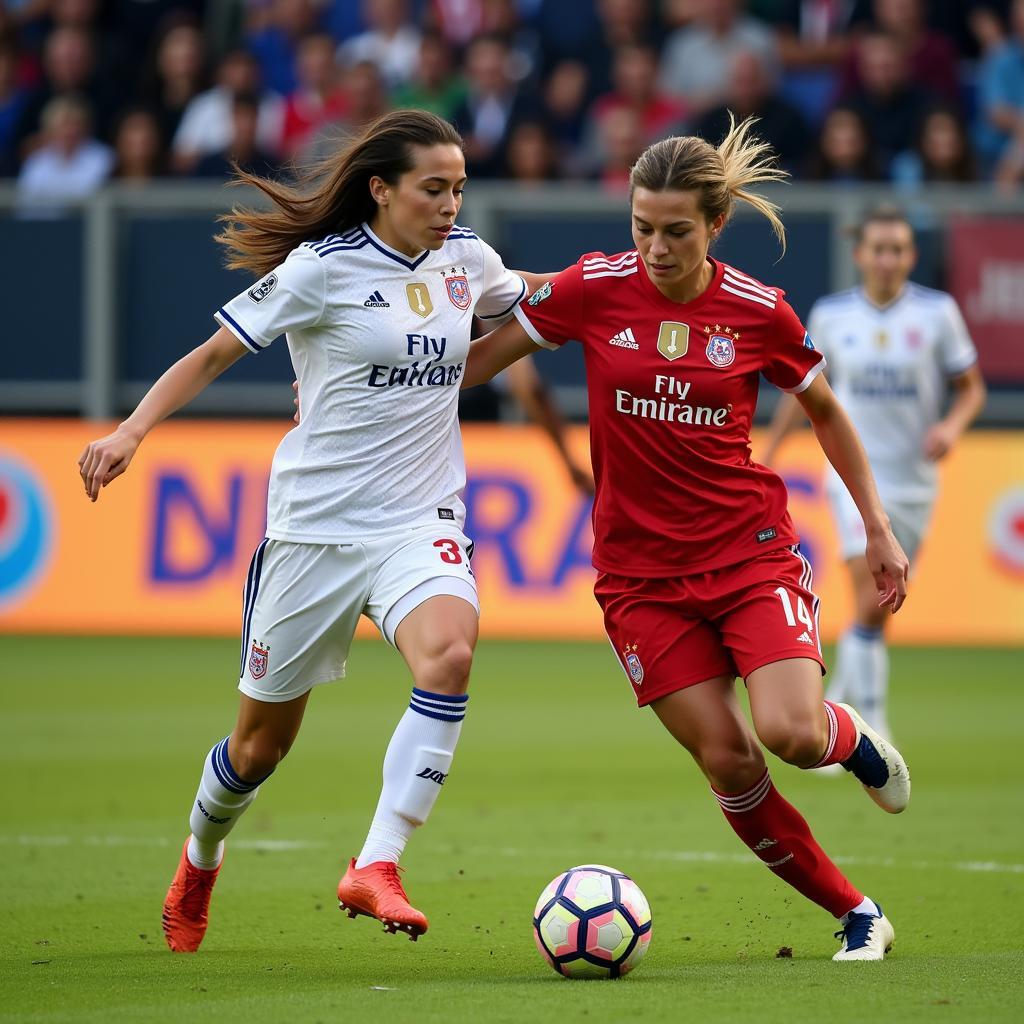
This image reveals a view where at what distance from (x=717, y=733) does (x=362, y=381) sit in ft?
4.74

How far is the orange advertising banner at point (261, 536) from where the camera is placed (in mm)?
13859

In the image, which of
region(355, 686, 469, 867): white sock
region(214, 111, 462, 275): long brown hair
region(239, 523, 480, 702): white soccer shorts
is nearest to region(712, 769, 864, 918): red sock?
region(355, 686, 469, 867): white sock

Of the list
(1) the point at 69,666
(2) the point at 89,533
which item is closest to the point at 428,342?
(1) the point at 69,666

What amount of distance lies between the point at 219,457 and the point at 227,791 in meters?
9.07

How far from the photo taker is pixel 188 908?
5902mm

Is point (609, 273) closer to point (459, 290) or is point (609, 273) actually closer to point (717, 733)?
point (459, 290)

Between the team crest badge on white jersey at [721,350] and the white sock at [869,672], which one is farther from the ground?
the team crest badge on white jersey at [721,350]

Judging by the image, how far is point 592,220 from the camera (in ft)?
50.2

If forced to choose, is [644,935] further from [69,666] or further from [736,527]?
[69,666]

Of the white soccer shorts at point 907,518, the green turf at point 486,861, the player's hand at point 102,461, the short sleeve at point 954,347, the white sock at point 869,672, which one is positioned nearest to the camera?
the green turf at point 486,861

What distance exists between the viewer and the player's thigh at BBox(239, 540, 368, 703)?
5.64 meters

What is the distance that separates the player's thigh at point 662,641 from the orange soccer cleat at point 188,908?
58.8 inches

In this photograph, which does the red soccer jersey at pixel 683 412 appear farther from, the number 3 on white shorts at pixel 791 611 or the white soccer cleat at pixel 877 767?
the white soccer cleat at pixel 877 767

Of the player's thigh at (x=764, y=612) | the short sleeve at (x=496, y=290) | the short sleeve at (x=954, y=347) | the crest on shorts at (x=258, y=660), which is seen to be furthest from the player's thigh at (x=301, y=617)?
A: the short sleeve at (x=954, y=347)
